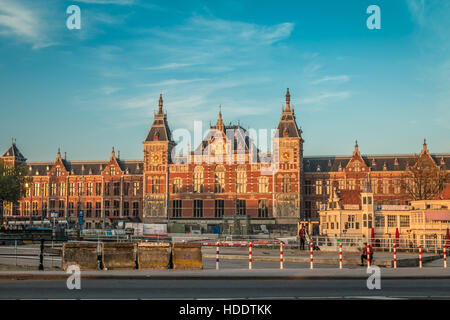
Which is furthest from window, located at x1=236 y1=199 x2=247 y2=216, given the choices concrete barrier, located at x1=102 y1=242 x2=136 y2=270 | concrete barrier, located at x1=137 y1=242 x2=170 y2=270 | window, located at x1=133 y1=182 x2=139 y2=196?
concrete barrier, located at x1=102 y1=242 x2=136 y2=270

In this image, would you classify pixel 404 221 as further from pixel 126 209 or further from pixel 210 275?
pixel 126 209

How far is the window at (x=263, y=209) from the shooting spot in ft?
298

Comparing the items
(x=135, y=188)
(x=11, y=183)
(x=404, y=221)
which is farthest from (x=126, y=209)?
(x=404, y=221)

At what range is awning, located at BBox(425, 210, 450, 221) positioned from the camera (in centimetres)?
5412

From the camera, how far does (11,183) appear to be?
258 ft

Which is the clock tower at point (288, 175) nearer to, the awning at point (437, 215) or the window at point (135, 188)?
the window at point (135, 188)

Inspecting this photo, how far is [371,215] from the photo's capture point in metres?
63.4

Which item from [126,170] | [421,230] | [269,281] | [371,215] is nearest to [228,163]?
[126,170]

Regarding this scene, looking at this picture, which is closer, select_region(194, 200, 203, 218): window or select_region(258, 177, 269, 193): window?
select_region(258, 177, 269, 193): window

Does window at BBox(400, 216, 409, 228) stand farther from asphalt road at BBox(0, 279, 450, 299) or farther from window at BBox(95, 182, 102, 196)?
window at BBox(95, 182, 102, 196)

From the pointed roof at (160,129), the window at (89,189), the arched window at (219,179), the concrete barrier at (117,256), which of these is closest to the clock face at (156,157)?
the pointed roof at (160,129)

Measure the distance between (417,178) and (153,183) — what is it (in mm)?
41110

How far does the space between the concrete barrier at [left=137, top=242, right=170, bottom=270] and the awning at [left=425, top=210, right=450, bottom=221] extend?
37.4 metres
